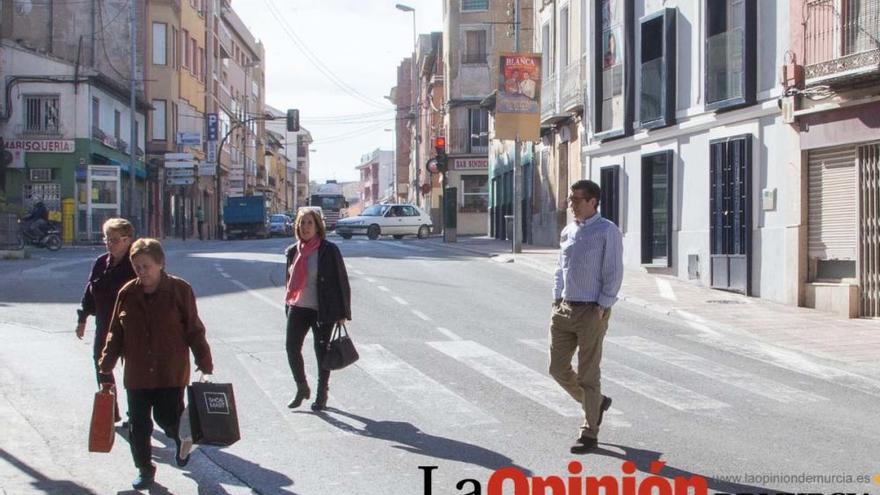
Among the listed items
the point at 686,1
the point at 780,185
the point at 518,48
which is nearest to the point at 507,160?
the point at 518,48

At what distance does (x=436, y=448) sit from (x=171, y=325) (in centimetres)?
213

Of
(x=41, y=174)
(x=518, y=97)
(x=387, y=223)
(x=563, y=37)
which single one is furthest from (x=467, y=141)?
(x=518, y=97)

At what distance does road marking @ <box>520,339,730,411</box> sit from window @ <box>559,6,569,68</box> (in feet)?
69.9

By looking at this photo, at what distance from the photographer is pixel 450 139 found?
57.9 metres

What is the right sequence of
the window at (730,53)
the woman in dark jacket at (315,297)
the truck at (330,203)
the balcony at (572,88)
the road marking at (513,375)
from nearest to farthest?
the woman in dark jacket at (315,297)
the road marking at (513,375)
the window at (730,53)
the balcony at (572,88)
the truck at (330,203)

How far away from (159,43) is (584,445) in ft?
164

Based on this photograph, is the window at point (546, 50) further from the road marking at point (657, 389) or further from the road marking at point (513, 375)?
the road marking at point (657, 389)

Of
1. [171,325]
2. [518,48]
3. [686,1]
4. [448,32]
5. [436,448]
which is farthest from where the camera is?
[448,32]

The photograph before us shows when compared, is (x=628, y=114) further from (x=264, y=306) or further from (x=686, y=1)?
(x=264, y=306)

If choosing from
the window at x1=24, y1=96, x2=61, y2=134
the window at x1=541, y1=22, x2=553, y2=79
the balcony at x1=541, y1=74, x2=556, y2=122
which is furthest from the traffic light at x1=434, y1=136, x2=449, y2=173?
the window at x1=24, y1=96, x2=61, y2=134

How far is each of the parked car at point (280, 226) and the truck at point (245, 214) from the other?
23.7 feet

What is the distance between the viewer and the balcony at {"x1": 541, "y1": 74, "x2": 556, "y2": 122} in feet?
107

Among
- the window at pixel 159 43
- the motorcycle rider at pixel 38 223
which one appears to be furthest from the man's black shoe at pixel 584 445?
the window at pixel 159 43

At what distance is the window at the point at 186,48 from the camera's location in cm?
5681
